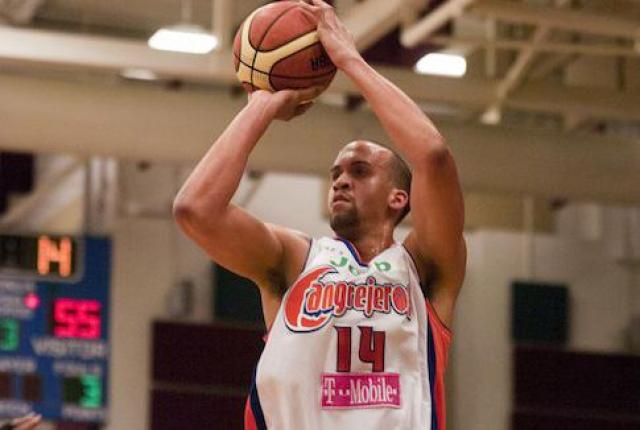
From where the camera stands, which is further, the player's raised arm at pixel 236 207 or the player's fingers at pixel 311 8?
the player's fingers at pixel 311 8

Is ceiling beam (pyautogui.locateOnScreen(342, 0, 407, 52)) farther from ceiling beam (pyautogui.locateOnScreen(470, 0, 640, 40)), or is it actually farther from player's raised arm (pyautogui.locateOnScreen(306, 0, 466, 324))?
player's raised arm (pyautogui.locateOnScreen(306, 0, 466, 324))

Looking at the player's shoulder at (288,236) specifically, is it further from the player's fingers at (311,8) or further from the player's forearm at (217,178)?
the player's fingers at (311,8)

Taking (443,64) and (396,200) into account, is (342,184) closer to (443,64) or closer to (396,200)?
(396,200)

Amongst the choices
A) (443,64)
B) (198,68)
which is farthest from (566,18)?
(198,68)

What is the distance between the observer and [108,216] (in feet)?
47.0

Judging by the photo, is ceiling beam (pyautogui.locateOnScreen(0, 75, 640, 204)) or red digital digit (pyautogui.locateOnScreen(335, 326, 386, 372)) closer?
red digital digit (pyautogui.locateOnScreen(335, 326, 386, 372))

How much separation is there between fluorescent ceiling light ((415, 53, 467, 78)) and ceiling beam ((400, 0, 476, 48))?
1.66 meters

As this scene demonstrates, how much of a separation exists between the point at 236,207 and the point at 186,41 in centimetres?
669

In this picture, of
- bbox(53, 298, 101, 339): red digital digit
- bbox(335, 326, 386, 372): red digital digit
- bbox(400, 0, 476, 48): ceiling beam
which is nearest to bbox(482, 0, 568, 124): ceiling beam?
bbox(400, 0, 476, 48): ceiling beam

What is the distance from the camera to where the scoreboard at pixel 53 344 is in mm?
12703

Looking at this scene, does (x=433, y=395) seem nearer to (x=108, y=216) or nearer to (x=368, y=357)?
(x=368, y=357)

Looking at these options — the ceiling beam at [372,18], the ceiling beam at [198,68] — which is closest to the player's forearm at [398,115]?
the ceiling beam at [372,18]

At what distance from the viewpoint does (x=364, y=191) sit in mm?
4117

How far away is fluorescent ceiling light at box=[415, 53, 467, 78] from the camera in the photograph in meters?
11.3
